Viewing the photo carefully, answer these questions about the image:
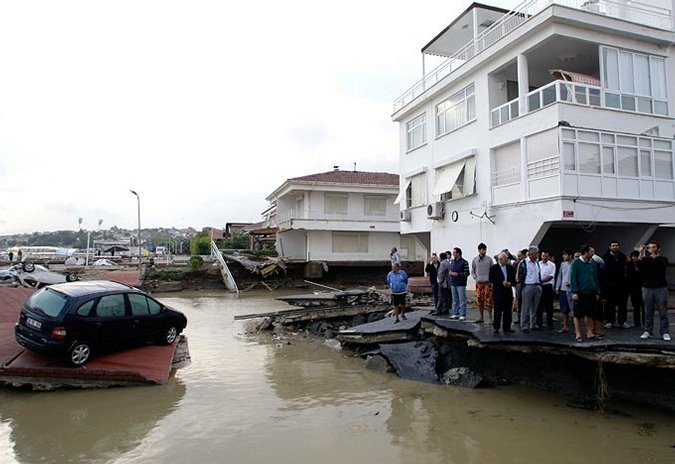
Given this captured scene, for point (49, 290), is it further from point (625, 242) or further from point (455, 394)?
point (625, 242)

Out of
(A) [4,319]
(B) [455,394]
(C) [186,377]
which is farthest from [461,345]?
(A) [4,319]

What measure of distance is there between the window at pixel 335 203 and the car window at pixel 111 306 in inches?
971

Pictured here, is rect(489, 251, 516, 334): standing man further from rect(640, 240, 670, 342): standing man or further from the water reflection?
the water reflection

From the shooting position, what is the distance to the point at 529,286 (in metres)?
9.91

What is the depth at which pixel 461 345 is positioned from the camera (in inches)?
452

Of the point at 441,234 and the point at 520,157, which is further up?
the point at 520,157

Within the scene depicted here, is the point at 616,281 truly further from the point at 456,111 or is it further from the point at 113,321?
the point at 456,111

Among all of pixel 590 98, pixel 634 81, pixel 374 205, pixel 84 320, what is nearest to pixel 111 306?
pixel 84 320

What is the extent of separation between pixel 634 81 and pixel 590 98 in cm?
209

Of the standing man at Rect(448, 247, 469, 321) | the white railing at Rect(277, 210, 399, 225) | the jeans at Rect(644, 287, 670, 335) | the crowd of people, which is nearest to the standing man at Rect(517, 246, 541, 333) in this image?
the crowd of people

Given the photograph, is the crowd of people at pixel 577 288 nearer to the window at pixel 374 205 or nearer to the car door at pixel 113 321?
the car door at pixel 113 321

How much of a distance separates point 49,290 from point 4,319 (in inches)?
Answer: 196

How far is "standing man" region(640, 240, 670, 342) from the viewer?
818 cm

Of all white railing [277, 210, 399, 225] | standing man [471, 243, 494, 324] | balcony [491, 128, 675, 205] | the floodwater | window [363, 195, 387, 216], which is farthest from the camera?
window [363, 195, 387, 216]
